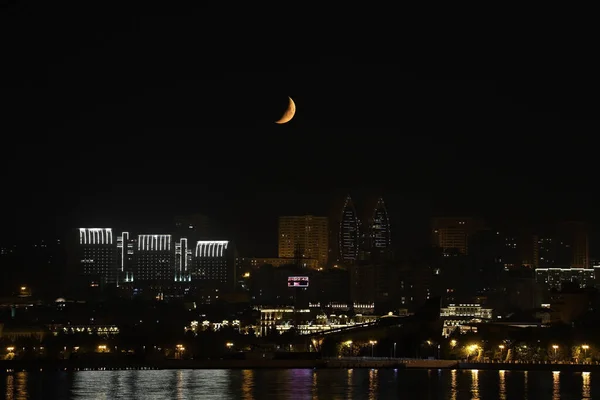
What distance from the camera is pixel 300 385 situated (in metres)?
56.2

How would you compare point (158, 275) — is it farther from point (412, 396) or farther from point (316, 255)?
point (412, 396)

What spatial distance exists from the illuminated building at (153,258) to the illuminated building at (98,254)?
1976 mm

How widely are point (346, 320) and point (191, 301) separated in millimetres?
13801

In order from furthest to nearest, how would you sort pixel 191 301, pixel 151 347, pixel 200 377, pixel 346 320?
pixel 191 301
pixel 346 320
pixel 151 347
pixel 200 377

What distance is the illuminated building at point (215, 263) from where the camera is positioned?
4838 inches

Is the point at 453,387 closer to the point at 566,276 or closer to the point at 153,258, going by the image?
the point at 566,276

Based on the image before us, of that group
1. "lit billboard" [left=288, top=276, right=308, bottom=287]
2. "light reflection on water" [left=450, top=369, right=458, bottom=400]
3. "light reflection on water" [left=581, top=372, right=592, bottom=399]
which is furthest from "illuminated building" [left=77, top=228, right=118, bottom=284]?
"light reflection on water" [left=581, top=372, right=592, bottom=399]

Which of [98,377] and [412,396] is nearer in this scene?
[412,396]

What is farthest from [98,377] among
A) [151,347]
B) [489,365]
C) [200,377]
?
[489,365]

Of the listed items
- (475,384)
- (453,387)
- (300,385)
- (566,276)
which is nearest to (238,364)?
(300,385)

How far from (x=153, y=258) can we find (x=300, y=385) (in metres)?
68.8

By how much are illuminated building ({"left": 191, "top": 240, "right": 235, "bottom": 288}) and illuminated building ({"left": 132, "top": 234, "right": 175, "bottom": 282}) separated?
2.16 meters

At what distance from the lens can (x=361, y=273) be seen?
11912 centimetres

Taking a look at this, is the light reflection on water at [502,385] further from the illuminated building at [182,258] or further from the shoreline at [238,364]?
the illuminated building at [182,258]
